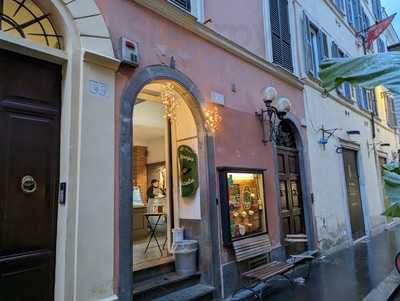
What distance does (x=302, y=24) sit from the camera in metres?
8.09

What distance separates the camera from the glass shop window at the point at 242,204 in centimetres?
469

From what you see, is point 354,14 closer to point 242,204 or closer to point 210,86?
point 210,86

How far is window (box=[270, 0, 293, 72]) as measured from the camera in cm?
684

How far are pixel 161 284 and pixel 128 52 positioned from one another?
2941mm

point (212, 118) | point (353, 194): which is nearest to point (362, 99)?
point (353, 194)

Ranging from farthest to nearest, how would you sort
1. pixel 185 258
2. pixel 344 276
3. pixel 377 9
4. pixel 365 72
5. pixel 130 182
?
pixel 377 9
pixel 344 276
pixel 185 258
pixel 130 182
pixel 365 72

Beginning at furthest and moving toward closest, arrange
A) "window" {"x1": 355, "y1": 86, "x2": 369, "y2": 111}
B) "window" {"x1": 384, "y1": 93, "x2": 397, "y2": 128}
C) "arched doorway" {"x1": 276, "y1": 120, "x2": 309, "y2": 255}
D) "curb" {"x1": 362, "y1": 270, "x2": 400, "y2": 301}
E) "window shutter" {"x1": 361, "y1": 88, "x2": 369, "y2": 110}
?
"window" {"x1": 384, "y1": 93, "x2": 397, "y2": 128}
"window shutter" {"x1": 361, "y1": 88, "x2": 369, "y2": 110}
"window" {"x1": 355, "y1": 86, "x2": 369, "y2": 111}
"arched doorway" {"x1": 276, "y1": 120, "x2": 309, "y2": 255}
"curb" {"x1": 362, "y1": 270, "x2": 400, "y2": 301}

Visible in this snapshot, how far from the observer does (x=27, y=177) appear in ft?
9.45

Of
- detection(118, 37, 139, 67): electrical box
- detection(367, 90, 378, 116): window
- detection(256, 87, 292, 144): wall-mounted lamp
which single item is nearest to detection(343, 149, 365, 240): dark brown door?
detection(367, 90, 378, 116): window

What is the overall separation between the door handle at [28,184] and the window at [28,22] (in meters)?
1.39

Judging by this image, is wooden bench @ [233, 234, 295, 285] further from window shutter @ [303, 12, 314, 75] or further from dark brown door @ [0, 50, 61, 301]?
window shutter @ [303, 12, 314, 75]

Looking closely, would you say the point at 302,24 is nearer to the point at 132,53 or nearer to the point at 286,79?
A: the point at 286,79

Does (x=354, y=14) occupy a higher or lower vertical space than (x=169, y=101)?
higher

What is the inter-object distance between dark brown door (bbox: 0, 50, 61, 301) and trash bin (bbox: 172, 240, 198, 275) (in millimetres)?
1833
